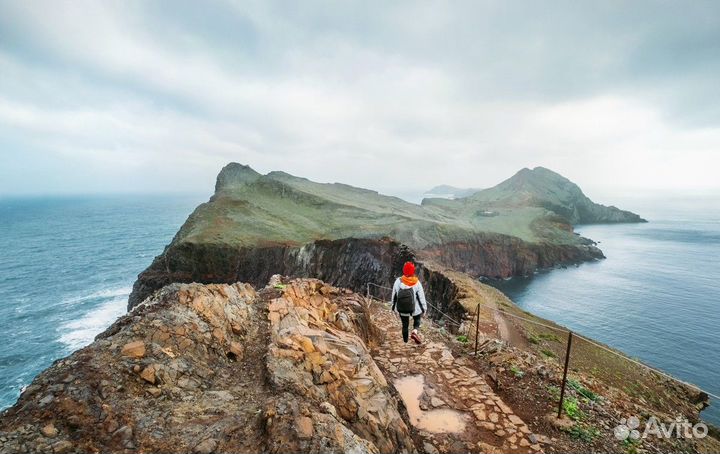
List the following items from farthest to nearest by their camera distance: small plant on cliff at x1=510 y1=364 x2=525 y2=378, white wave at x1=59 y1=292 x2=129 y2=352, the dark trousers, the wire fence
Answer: white wave at x1=59 y1=292 x2=129 y2=352 → the wire fence → the dark trousers → small plant on cliff at x1=510 y1=364 x2=525 y2=378

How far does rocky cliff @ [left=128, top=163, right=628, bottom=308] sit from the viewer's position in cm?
4622

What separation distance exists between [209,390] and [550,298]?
6684cm

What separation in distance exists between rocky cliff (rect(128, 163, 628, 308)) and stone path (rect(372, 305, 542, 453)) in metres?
37.5

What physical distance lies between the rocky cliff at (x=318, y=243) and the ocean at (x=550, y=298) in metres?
8.55

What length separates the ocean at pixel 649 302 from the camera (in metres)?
35.7

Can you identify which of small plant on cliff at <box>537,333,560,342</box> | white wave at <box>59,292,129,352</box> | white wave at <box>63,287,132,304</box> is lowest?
white wave at <box>59,292,129,352</box>

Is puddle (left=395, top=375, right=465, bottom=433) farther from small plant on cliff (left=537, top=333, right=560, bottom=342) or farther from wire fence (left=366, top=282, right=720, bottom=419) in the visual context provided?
small plant on cliff (left=537, top=333, right=560, bottom=342)

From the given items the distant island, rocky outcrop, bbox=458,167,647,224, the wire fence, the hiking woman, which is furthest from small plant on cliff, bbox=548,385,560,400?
rocky outcrop, bbox=458,167,647,224

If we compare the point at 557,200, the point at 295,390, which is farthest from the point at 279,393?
the point at 557,200

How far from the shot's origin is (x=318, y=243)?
170ft

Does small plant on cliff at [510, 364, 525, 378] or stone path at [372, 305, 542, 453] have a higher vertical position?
small plant on cliff at [510, 364, 525, 378]

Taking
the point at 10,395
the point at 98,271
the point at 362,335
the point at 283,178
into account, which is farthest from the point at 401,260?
the point at 283,178

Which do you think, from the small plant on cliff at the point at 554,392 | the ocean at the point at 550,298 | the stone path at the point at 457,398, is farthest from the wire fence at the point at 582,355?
the ocean at the point at 550,298

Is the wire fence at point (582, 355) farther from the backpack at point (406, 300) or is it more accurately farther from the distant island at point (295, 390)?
the backpack at point (406, 300)
